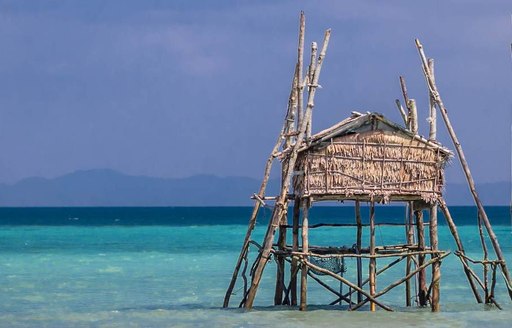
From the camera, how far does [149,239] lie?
216 ft

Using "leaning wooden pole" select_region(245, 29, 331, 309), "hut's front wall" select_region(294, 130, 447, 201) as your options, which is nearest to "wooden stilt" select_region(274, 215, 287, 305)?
"leaning wooden pole" select_region(245, 29, 331, 309)

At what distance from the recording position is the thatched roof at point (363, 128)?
20.2m

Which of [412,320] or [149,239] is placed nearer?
[412,320]

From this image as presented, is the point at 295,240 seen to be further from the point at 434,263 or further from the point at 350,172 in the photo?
the point at 434,263

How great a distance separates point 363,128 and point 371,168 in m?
0.83

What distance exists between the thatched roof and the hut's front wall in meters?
0.08

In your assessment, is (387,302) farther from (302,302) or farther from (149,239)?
(149,239)

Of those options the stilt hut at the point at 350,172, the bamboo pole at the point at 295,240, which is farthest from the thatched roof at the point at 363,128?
the bamboo pole at the point at 295,240

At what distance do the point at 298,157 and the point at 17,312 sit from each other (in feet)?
26.5

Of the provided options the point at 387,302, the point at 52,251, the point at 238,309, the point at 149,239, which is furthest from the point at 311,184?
the point at 149,239

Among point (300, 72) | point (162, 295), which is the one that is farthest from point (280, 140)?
point (162, 295)

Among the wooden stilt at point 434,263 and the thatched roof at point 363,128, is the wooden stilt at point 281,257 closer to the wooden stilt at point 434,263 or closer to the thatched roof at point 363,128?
the thatched roof at point 363,128

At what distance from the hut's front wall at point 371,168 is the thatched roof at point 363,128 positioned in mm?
84

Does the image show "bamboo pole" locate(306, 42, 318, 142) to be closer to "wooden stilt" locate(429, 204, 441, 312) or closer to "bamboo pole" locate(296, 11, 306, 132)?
"bamboo pole" locate(296, 11, 306, 132)
